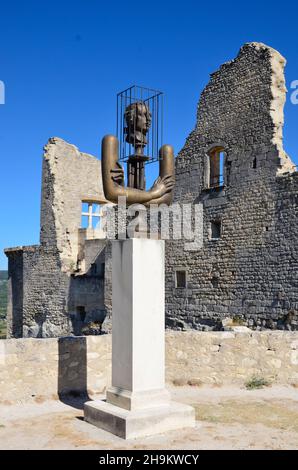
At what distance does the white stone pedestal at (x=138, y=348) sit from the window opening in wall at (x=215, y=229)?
30.2ft

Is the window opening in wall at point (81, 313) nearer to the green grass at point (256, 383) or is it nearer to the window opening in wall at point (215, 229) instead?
the window opening in wall at point (215, 229)

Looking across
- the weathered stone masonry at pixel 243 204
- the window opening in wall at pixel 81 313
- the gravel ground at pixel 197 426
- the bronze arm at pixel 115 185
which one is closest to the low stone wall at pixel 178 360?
the gravel ground at pixel 197 426

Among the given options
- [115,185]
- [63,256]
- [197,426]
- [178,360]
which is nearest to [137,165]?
[115,185]

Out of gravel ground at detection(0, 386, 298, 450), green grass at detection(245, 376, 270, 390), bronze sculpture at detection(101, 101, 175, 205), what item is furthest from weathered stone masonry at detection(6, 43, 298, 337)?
bronze sculpture at detection(101, 101, 175, 205)

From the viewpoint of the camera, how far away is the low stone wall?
7.60 meters

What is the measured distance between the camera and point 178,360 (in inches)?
343

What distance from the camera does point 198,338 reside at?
343 inches

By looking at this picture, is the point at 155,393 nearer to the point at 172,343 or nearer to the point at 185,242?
the point at 172,343

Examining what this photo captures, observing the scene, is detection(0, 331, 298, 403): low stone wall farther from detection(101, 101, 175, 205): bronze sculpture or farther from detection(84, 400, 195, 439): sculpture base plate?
detection(101, 101, 175, 205): bronze sculpture

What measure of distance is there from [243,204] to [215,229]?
135 cm

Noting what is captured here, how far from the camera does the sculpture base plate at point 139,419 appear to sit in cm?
584

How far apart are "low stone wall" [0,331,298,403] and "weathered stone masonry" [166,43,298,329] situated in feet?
14.3

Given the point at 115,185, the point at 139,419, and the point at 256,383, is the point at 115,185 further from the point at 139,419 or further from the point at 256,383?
the point at 256,383
